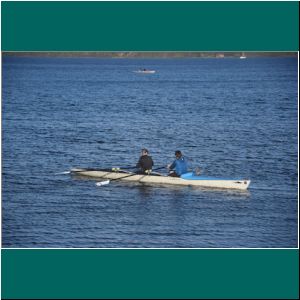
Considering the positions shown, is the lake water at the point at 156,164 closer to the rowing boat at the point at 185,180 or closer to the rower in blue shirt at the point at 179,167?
the rowing boat at the point at 185,180

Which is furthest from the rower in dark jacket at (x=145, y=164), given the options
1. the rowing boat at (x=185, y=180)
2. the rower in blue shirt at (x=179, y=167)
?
the rower in blue shirt at (x=179, y=167)

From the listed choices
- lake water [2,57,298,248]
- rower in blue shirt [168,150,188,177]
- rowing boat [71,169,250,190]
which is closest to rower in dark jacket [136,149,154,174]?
rowing boat [71,169,250,190]

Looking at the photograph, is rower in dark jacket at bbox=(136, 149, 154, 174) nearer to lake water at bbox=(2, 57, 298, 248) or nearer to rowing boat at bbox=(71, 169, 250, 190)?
rowing boat at bbox=(71, 169, 250, 190)

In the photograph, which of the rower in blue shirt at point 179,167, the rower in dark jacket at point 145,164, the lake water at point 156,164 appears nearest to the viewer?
the lake water at point 156,164

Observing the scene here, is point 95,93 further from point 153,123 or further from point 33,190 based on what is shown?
point 33,190

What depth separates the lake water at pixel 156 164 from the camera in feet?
87.6

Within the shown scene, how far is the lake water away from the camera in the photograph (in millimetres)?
26703

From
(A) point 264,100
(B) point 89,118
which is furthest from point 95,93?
(B) point 89,118

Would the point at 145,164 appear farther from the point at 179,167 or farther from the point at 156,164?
the point at 156,164

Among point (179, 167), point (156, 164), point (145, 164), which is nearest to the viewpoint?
point (179, 167)

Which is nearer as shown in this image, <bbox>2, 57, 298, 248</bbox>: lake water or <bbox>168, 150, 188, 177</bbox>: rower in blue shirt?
<bbox>2, 57, 298, 248</bbox>: lake water

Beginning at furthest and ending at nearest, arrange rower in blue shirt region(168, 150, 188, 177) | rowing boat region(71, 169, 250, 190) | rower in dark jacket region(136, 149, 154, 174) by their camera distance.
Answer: rower in dark jacket region(136, 149, 154, 174) < rower in blue shirt region(168, 150, 188, 177) < rowing boat region(71, 169, 250, 190)

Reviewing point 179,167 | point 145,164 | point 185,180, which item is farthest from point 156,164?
point 185,180

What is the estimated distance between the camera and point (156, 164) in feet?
127
